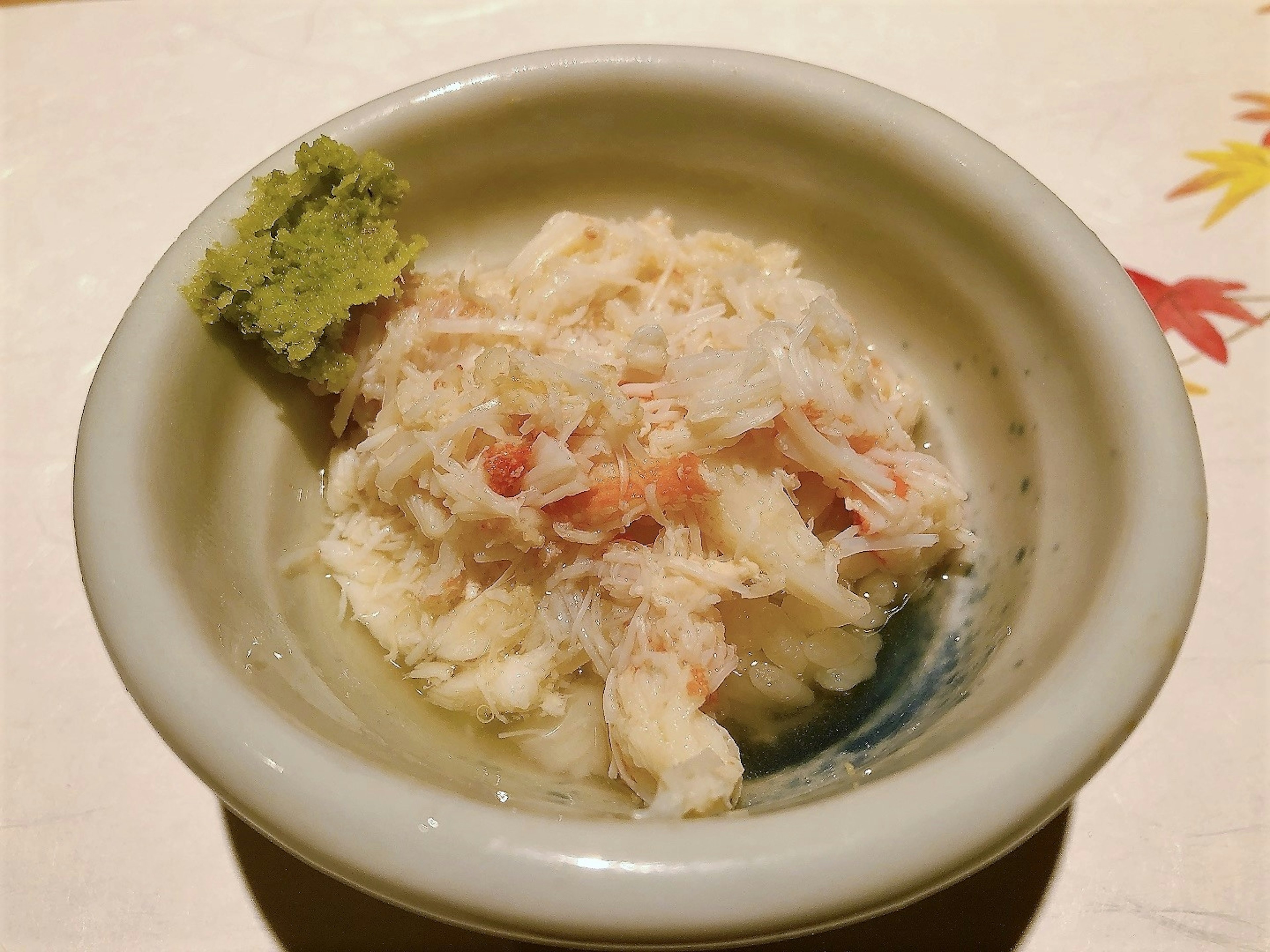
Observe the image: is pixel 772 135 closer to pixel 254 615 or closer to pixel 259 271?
pixel 259 271

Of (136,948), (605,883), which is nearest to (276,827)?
(605,883)

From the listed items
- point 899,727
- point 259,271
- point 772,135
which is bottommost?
point 899,727

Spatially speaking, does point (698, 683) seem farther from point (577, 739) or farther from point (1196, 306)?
point (1196, 306)

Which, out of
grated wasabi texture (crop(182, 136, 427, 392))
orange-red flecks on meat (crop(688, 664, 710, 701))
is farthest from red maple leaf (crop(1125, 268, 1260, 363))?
grated wasabi texture (crop(182, 136, 427, 392))

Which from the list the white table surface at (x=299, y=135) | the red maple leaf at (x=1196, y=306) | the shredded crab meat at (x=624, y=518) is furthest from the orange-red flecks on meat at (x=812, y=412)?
the red maple leaf at (x=1196, y=306)

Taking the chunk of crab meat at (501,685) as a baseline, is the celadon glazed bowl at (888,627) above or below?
above

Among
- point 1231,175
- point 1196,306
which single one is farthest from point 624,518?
point 1231,175

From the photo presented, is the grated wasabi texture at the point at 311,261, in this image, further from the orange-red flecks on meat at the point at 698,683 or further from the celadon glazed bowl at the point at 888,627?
the orange-red flecks on meat at the point at 698,683

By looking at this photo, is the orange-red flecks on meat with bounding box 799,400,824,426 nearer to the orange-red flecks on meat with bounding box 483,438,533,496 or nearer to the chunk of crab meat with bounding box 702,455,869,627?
the chunk of crab meat with bounding box 702,455,869,627
